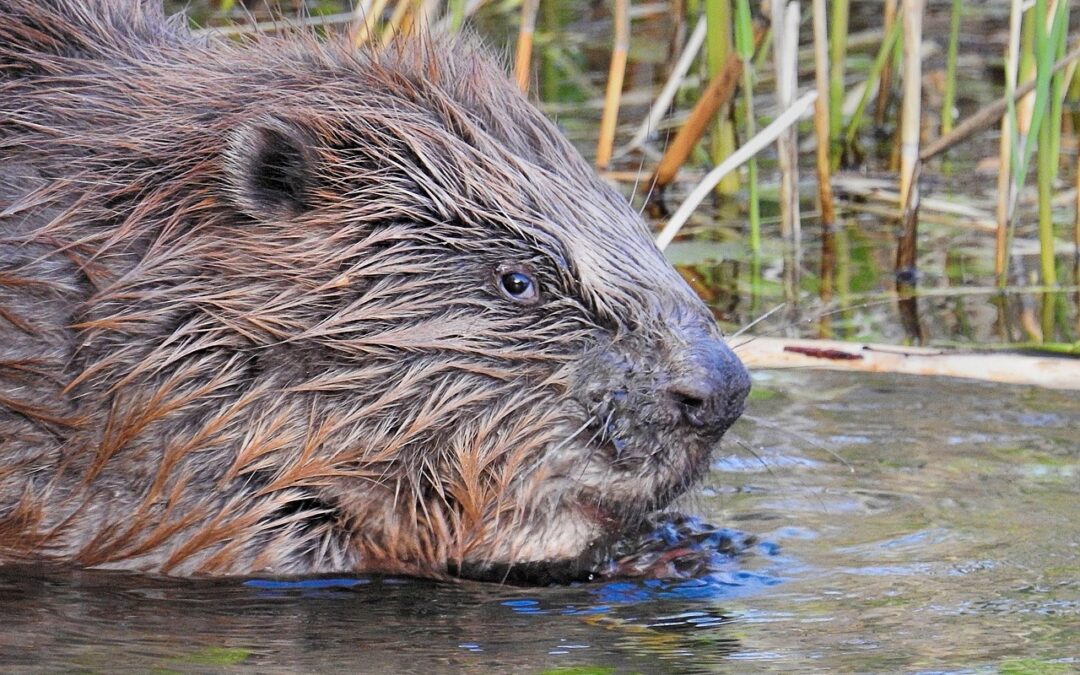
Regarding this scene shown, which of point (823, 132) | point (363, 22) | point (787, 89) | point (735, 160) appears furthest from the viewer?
point (823, 132)

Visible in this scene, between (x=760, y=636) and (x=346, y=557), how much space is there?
754 millimetres

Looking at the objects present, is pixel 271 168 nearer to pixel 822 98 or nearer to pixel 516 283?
pixel 516 283

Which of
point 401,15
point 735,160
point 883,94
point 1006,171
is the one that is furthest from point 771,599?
point 883,94

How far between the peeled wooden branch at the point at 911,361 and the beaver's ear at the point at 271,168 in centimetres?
122

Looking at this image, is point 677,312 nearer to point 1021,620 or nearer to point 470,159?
point 470,159

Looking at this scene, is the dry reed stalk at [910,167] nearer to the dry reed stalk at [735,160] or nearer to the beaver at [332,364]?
the dry reed stalk at [735,160]

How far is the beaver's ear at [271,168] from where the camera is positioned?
2.87 metres

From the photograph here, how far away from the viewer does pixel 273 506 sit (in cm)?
285

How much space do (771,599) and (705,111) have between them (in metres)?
2.57

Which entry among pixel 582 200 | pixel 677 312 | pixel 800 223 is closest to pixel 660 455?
pixel 677 312

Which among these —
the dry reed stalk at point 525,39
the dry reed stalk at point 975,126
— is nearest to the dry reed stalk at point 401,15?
the dry reed stalk at point 525,39

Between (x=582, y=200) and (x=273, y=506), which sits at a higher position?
(x=582, y=200)

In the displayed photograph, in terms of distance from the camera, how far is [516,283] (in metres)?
2.92

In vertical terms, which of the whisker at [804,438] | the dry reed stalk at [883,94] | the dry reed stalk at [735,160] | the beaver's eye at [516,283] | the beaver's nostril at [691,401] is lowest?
the whisker at [804,438]
